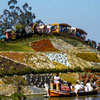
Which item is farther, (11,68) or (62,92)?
(11,68)

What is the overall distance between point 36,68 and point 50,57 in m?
5.86

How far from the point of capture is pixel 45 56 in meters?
61.8

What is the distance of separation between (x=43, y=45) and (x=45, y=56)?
1119 centimetres

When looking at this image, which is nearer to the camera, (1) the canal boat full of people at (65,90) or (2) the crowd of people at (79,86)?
(1) the canal boat full of people at (65,90)

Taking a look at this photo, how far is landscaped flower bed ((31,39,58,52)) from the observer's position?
70575mm

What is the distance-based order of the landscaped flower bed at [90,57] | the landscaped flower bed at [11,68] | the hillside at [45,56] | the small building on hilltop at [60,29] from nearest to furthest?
the landscaped flower bed at [11,68] < the hillside at [45,56] < the landscaped flower bed at [90,57] < the small building on hilltop at [60,29]

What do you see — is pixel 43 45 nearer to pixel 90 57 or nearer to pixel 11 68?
pixel 90 57

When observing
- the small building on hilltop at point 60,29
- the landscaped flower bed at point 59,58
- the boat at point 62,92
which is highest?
the small building on hilltop at point 60,29

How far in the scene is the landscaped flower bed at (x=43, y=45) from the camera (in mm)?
70575

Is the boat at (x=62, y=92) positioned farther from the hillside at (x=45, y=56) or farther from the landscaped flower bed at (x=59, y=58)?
the landscaped flower bed at (x=59, y=58)

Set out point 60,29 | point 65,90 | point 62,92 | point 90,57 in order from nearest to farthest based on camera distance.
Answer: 1. point 62,92
2. point 65,90
3. point 90,57
4. point 60,29

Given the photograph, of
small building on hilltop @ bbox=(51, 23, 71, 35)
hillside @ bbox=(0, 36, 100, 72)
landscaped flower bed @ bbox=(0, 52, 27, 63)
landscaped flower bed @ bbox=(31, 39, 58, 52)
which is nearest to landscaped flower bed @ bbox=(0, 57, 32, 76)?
hillside @ bbox=(0, 36, 100, 72)

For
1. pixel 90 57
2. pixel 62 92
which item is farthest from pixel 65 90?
pixel 90 57

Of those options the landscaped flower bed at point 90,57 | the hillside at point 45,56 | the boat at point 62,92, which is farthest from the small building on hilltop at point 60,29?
the boat at point 62,92
